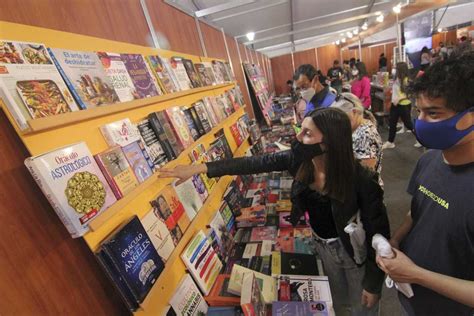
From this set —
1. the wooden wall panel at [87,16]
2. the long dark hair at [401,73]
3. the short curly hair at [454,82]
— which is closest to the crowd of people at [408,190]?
the short curly hair at [454,82]

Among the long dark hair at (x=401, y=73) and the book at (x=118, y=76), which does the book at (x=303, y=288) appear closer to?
the book at (x=118, y=76)

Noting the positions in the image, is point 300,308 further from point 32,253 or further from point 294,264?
point 32,253

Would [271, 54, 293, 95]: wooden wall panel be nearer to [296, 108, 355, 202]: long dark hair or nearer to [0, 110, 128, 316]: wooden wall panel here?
[296, 108, 355, 202]: long dark hair

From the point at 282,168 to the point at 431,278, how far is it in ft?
3.03

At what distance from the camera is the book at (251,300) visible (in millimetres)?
1098

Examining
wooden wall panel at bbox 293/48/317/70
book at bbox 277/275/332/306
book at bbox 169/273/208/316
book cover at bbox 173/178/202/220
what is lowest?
book at bbox 277/275/332/306

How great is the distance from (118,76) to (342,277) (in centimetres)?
182

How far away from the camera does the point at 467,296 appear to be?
831mm

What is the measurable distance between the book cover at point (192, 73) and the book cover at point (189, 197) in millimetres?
884

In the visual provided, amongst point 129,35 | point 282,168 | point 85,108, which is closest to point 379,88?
point 282,168

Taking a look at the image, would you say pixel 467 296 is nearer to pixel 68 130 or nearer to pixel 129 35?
pixel 68 130

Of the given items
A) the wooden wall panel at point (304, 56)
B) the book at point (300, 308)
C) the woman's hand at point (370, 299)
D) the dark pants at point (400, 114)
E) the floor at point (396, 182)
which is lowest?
the floor at point (396, 182)

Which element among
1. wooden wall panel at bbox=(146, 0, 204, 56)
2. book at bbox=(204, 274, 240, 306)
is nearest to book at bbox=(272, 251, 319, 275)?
book at bbox=(204, 274, 240, 306)

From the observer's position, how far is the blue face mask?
0.89m
